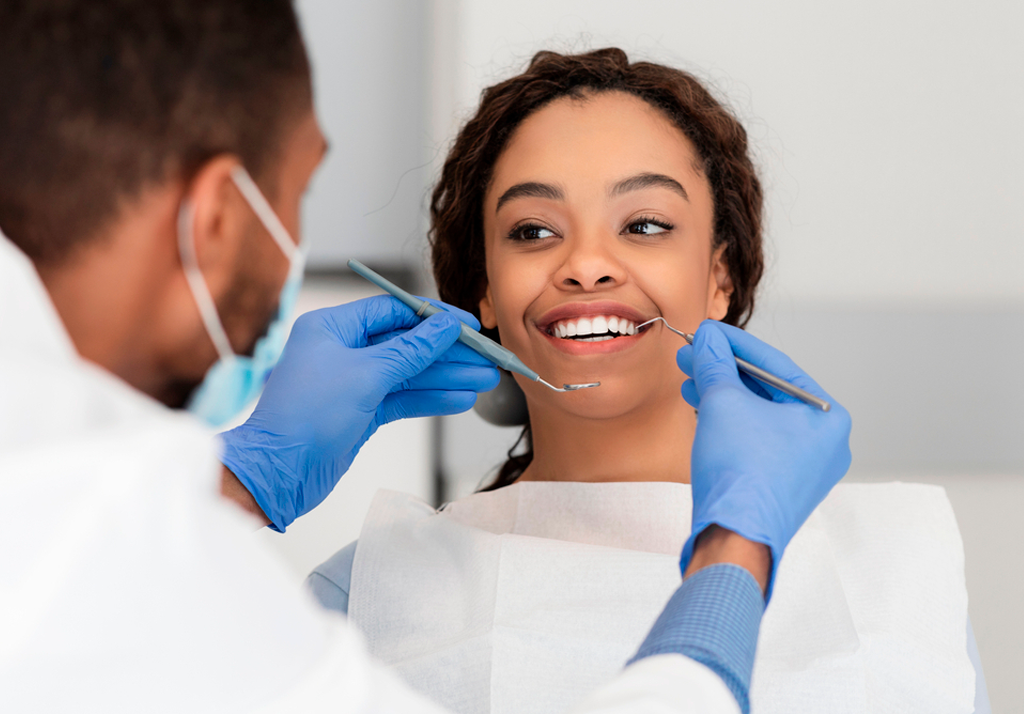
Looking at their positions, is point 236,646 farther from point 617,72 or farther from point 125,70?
point 617,72

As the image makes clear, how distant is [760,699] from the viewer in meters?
1.05

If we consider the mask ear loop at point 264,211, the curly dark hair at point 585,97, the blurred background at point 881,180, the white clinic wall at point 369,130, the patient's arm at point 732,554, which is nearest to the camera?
the mask ear loop at point 264,211

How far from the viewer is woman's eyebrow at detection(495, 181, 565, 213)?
1336mm

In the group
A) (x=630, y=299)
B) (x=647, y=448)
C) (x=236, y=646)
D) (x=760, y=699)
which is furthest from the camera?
(x=647, y=448)

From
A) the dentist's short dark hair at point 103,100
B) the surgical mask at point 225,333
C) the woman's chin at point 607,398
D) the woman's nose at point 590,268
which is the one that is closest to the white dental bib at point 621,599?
the woman's chin at point 607,398

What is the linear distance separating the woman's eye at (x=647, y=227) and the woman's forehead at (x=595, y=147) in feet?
0.26

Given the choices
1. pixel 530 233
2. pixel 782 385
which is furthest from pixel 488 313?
pixel 782 385

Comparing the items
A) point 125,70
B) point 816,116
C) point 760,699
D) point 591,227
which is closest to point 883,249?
point 816,116

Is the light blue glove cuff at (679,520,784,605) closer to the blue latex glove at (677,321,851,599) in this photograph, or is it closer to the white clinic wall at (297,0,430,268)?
the blue latex glove at (677,321,851,599)

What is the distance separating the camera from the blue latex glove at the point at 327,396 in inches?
47.0

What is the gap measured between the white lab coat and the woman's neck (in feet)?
2.95

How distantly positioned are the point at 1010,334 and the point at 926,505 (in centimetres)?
74

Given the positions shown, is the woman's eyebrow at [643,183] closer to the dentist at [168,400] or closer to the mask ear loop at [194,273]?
the dentist at [168,400]

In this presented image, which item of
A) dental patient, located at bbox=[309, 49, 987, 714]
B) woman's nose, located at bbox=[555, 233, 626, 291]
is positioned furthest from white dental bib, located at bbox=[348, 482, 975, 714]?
woman's nose, located at bbox=[555, 233, 626, 291]
